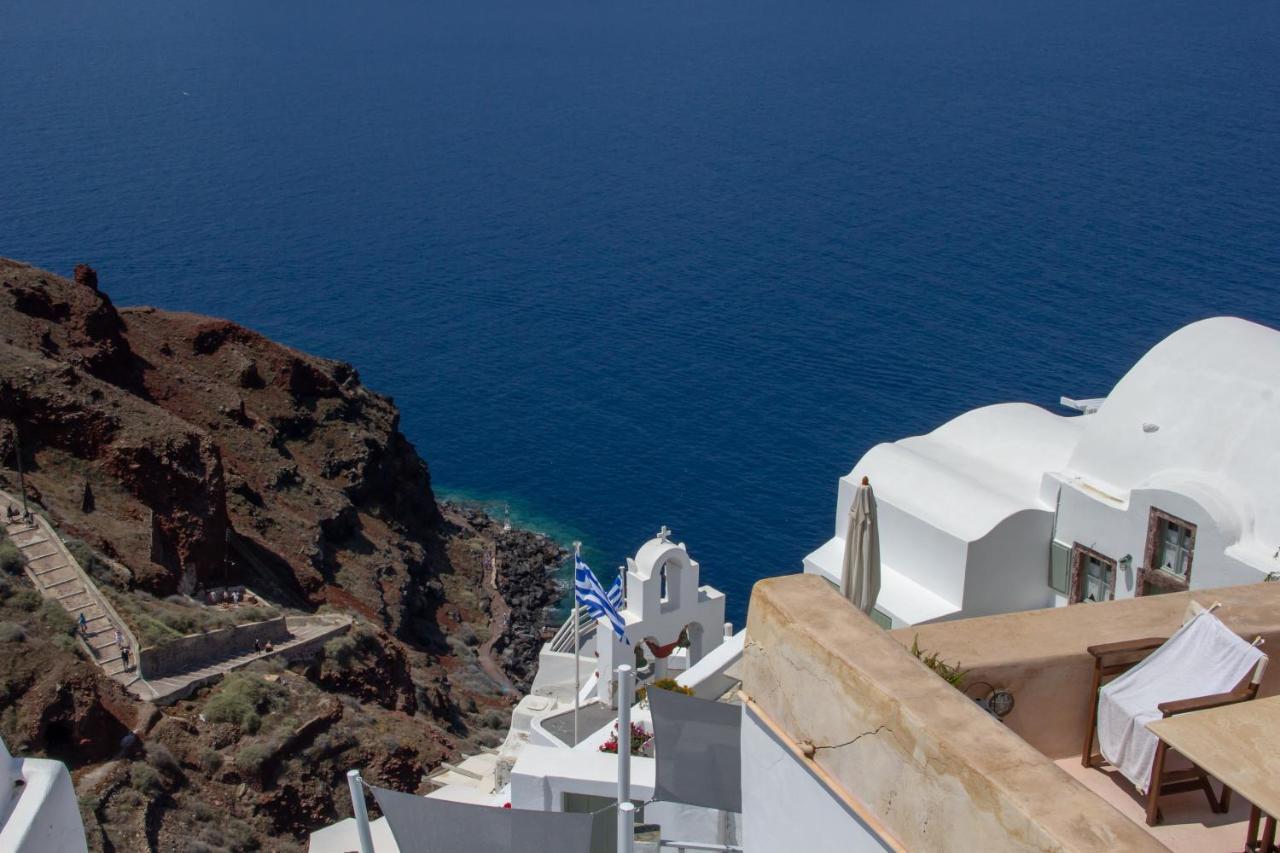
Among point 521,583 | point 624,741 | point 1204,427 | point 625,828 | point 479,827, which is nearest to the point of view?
point 479,827

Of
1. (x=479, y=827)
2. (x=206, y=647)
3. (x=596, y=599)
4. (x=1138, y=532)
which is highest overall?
(x=479, y=827)

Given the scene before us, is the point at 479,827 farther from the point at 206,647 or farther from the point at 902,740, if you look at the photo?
the point at 206,647

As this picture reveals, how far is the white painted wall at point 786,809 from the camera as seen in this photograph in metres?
6.60

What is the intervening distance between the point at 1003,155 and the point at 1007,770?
105 metres

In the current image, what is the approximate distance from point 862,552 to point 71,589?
23.0m

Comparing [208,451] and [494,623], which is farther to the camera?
[494,623]

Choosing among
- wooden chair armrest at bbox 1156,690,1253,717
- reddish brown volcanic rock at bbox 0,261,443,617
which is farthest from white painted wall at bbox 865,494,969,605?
reddish brown volcanic rock at bbox 0,261,443,617

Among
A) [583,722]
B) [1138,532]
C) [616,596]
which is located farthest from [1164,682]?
[616,596]

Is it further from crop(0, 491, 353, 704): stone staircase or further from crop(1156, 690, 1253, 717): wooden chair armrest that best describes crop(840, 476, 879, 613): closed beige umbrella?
crop(0, 491, 353, 704): stone staircase

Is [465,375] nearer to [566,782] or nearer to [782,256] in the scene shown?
[782,256]

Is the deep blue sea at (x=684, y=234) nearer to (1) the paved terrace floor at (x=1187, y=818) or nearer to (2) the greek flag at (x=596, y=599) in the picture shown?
(2) the greek flag at (x=596, y=599)

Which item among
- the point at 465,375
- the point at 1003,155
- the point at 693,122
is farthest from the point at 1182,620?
the point at 693,122

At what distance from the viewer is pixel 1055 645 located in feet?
25.1

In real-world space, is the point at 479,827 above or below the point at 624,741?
below
